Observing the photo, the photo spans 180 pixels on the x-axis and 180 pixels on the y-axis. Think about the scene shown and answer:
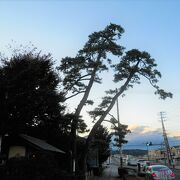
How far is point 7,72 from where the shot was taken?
20.6 meters

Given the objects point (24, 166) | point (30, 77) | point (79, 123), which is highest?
point (30, 77)

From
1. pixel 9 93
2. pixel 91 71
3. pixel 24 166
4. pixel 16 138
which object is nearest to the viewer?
pixel 24 166

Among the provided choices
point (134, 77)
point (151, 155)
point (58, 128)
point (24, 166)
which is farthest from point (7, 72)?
point (151, 155)

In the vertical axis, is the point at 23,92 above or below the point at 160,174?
above

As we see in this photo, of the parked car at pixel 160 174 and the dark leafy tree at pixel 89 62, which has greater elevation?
the dark leafy tree at pixel 89 62

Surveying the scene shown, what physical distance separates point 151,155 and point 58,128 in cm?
14640

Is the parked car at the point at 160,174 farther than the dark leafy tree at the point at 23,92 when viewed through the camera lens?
Yes

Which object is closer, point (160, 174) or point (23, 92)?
point (23, 92)

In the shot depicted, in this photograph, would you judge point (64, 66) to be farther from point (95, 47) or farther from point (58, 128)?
point (58, 128)

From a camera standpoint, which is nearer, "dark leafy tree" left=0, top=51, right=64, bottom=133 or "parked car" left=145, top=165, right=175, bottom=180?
"dark leafy tree" left=0, top=51, right=64, bottom=133

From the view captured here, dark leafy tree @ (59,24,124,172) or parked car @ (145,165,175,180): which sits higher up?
dark leafy tree @ (59,24,124,172)

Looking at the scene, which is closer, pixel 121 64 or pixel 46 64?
pixel 46 64

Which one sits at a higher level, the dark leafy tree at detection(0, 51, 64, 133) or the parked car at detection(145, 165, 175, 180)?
the dark leafy tree at detection(0, 51, 64, 133)

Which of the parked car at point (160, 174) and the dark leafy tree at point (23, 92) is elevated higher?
the dark leafy tree at point (23, 92)
